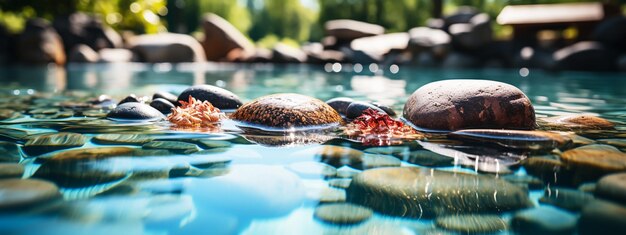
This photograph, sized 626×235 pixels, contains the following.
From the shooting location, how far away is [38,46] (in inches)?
824

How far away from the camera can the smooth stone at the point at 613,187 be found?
219 centimetres

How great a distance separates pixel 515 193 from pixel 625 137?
2152 mm

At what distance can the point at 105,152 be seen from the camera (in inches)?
118

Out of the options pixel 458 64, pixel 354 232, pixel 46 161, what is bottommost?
pixel 354 232

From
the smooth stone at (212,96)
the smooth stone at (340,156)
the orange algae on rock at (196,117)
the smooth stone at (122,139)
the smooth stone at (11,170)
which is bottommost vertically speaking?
the smooth stone at (11,170)

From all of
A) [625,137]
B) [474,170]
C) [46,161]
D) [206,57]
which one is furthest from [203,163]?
[206,57]

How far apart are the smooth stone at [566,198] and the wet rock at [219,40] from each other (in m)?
24.5

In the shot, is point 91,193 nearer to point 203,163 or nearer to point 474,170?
point 203,163

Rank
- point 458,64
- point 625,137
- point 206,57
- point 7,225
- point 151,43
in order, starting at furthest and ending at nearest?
point 206,57 < point 151,43 < point 458,64 < point 625,137 < point 7,225

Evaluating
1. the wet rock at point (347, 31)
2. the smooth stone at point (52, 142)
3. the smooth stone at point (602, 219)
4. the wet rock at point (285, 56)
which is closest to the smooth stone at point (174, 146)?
the smooth stone at point (52, 142)

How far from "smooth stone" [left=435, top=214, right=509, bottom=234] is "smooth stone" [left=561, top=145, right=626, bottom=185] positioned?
0.80m

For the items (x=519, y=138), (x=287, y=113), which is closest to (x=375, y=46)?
(x=287, y=113)

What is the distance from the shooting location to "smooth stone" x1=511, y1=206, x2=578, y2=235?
6.13 ft

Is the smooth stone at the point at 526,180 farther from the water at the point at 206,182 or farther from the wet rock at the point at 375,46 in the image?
→ the wet rock at the point at 375,46
